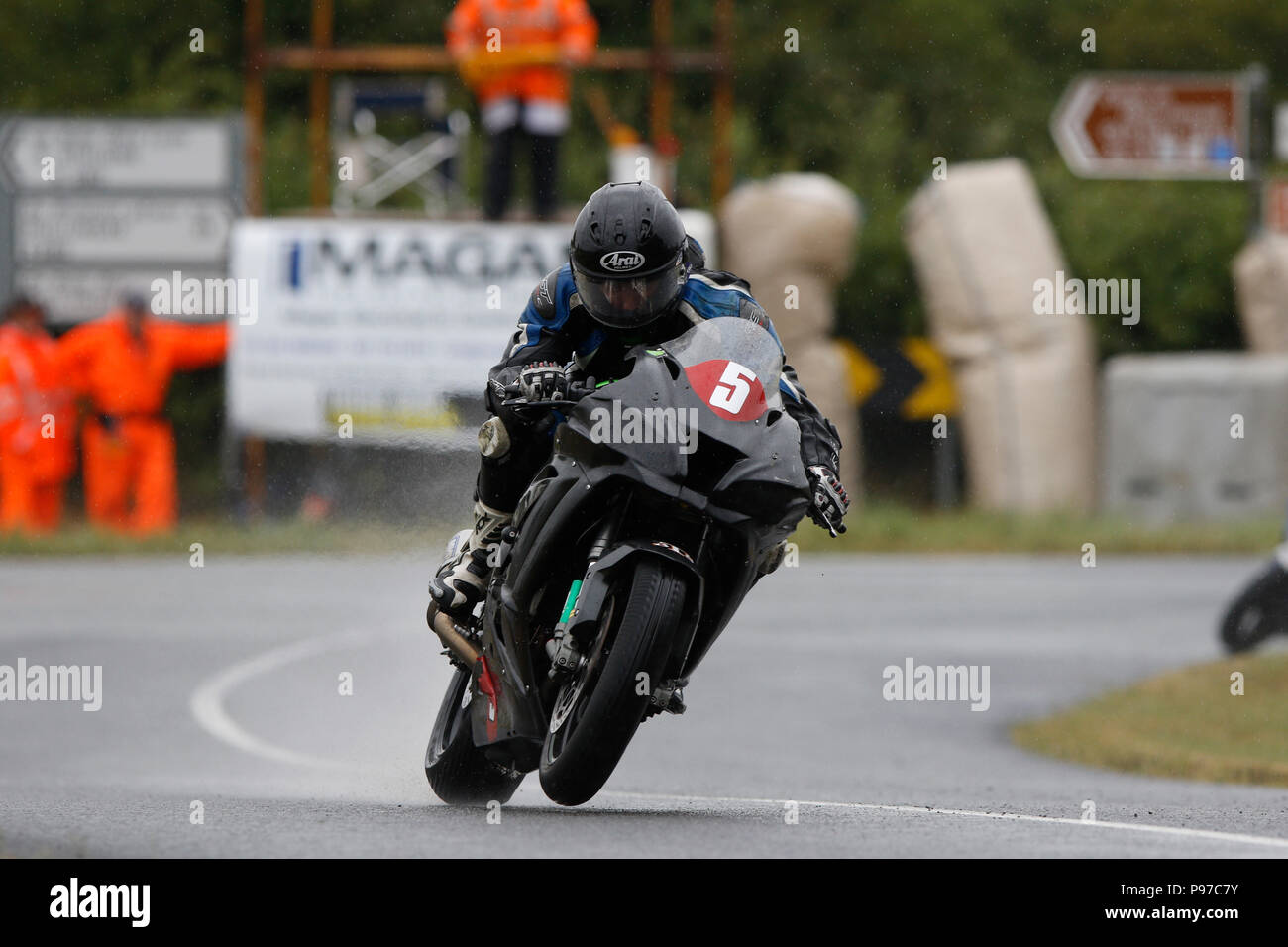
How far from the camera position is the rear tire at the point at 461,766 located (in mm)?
7047

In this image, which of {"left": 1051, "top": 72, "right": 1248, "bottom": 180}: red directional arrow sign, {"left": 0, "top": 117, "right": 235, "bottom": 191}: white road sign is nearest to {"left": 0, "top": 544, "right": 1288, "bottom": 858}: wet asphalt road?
{"left": 1051, "top": 72, "right": 1248, "bottom": 180}: red directional arrow sign

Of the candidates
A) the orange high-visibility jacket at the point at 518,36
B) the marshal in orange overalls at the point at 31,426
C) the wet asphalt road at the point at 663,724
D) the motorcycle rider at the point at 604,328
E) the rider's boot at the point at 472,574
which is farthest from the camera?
the marshal in orange overalls at the point at 31,426

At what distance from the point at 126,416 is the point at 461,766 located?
12997 millimetres

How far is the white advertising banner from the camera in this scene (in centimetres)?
1828

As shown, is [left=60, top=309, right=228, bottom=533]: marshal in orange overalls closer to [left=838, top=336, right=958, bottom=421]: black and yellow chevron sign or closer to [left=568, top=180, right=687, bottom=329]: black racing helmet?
[left=838, top=336, right=958, bottom=421]: black and yellow chevron sign

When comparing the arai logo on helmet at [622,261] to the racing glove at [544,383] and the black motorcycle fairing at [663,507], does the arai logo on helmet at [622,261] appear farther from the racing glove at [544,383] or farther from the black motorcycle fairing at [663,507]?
the racing glove at [544,383]

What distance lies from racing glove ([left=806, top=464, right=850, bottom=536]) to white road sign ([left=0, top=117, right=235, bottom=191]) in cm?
1501

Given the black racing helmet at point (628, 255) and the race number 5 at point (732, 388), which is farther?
the black racing helmet at point (628, 255)

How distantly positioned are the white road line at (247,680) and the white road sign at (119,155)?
8.06m

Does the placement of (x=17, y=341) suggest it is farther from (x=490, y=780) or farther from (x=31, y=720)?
(x=490, y=780)

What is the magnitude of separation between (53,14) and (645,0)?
775 centimetres

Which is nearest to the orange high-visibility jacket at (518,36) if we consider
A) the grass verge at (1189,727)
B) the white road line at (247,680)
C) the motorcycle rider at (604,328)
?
the white road line at (247,680)

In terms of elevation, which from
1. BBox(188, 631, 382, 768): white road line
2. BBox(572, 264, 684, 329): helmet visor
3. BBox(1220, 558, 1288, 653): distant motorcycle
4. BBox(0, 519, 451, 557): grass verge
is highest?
BBox(572, 264, 684, 329): helmet visor

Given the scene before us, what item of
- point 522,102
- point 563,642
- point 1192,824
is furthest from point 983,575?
point 563,642
